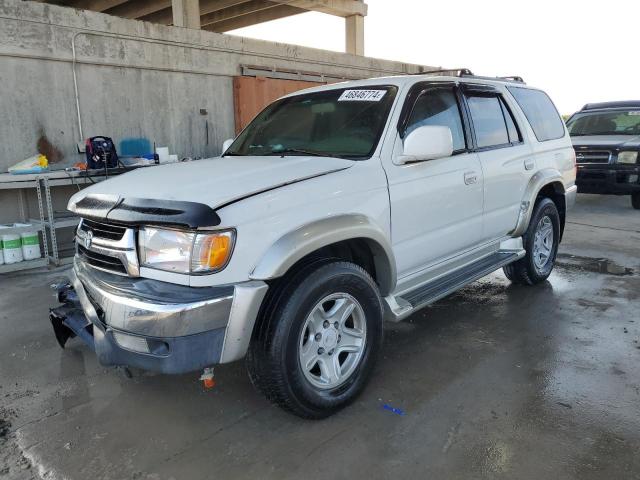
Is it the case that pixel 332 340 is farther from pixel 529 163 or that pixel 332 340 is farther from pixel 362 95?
pixel 529 163

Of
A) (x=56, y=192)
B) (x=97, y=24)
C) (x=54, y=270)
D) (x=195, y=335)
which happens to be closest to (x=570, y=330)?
(x=195, y=335)

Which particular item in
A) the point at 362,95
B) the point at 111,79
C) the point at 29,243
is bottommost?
the point at 29,243

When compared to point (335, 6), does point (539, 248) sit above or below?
below

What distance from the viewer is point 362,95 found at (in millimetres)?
3643

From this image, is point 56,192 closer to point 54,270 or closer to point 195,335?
point 54,270

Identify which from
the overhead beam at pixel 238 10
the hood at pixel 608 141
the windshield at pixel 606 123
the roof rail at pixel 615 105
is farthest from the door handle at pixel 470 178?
the overhead beam at pixel 238 10

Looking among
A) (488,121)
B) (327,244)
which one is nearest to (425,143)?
(327,244)

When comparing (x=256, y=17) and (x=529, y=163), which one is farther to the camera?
(x=256, y=17)

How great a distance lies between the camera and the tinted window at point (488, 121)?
4.17 m

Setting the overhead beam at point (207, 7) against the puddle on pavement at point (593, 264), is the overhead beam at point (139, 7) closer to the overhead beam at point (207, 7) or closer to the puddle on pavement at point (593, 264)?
the overhead beam at point (207, 7)

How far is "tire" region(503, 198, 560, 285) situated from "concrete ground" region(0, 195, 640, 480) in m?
0.68

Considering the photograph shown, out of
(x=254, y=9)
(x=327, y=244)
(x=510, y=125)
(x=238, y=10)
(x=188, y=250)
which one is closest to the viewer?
(x=188, y=250)

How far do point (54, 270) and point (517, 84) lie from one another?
18.3 feet

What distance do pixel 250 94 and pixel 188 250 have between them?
7266 mm
